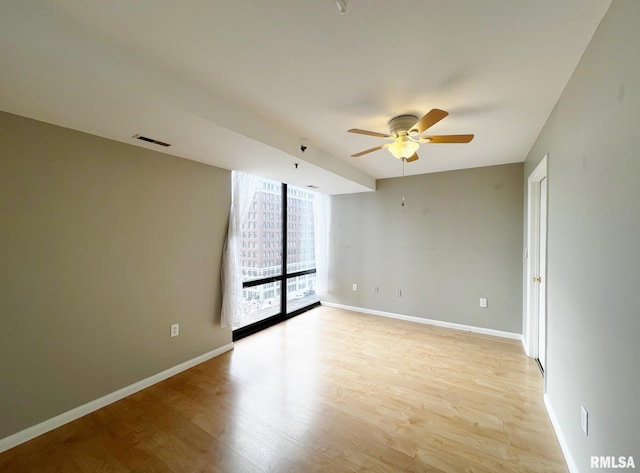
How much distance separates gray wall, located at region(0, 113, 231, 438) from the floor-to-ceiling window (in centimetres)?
69

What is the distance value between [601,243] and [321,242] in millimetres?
3946

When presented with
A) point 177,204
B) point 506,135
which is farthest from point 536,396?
point 177,204

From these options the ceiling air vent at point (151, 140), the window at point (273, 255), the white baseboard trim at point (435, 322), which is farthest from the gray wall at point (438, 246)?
the ceiling air vent at point (151, 140)

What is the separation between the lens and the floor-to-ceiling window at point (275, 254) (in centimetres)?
359

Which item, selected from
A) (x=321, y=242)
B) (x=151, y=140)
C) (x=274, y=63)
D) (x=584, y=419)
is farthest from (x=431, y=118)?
(x=321, y=242)

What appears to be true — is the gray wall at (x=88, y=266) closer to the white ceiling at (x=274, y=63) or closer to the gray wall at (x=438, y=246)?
the white ceiling at (x=274, y=63)

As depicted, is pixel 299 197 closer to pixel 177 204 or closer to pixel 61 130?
pixel 177 204

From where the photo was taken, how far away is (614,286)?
1.08 m

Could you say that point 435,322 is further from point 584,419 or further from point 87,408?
point 87,408

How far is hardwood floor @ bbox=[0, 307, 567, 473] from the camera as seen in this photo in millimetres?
1589

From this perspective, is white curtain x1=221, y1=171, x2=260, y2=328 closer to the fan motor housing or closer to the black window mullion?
the black window mullion

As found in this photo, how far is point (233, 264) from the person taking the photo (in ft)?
10.2

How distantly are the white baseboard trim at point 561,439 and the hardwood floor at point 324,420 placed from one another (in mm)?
43

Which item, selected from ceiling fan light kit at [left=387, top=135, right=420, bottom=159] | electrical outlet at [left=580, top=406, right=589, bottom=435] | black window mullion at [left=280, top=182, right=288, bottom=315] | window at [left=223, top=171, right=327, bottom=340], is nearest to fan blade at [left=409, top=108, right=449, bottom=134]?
ceiling fan light kit at [left=387, top=135, right=420, bottom=159]
